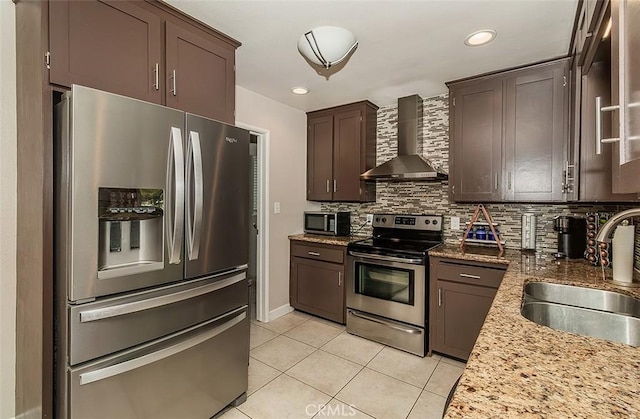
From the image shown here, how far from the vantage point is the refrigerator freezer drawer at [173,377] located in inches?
50.2

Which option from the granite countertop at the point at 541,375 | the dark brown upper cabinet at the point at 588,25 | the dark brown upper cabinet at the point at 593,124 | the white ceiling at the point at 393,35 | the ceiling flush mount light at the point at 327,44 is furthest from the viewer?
the ceiling flush mount light at the point at 327,44

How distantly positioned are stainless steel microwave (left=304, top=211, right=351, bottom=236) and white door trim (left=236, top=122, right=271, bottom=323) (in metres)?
0.59

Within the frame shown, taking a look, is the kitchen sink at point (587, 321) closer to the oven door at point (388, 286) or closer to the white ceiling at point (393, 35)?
the oven door at point (388, 286)

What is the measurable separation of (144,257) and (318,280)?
2107mm

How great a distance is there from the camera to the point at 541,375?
0.74 meters

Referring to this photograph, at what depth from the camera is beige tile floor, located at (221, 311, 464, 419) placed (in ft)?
6.38

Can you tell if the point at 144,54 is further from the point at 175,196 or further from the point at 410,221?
the point at 410,221

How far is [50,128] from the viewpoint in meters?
1.28

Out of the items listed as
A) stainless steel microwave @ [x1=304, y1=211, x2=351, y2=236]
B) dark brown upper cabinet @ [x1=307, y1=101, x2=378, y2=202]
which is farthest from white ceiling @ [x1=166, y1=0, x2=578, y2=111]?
stainless steel microwave @ [x1=304, y1=211, x2=351, y2=236]

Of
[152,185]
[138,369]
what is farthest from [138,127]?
[138,369]

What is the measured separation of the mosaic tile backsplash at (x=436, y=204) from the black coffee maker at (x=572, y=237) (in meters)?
0.28

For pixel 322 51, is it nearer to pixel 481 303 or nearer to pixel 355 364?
pixel 481 303

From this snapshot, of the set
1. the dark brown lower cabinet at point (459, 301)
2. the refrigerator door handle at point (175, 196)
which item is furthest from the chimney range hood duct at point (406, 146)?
the refrigerator door handle at point (175, 196)
